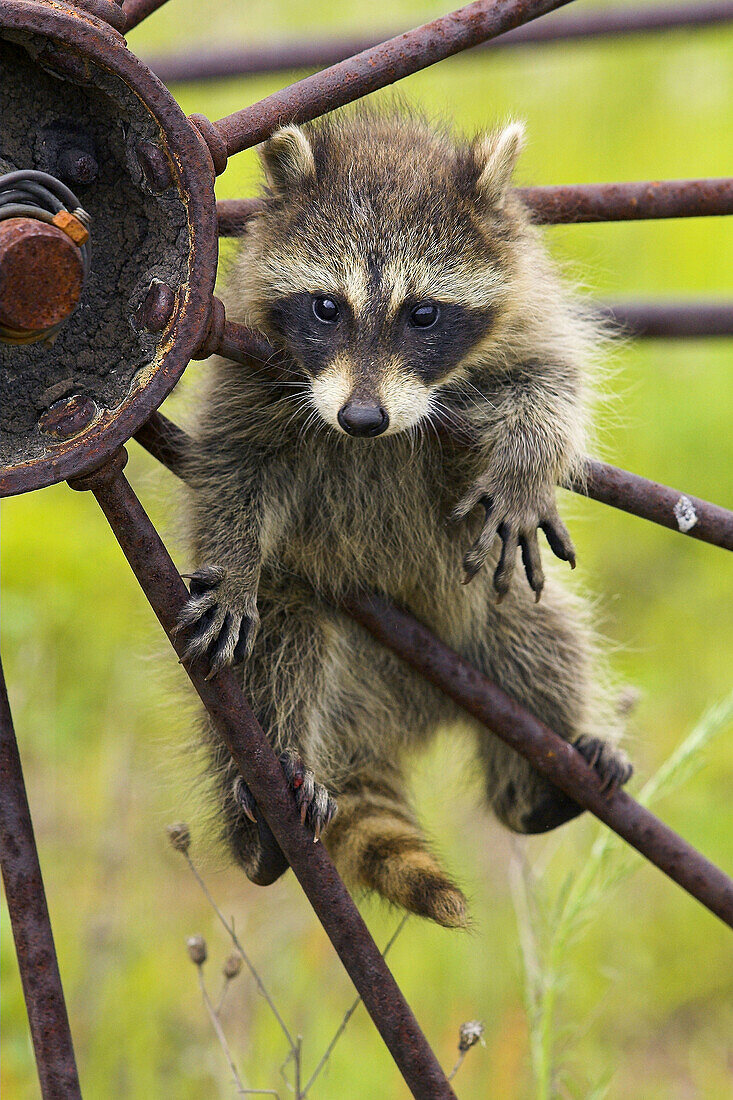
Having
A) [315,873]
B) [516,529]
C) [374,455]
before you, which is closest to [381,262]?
[374,455]

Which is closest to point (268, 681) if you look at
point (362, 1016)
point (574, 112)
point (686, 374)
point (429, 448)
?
point (429, 448)

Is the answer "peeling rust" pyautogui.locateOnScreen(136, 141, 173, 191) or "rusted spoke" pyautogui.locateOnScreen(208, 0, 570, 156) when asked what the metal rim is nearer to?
"peeling rust" pyautogui.locateOnScreen(136, 141, 173, 191)

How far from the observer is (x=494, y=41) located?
2787 mm

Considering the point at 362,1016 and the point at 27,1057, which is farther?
the point at 362,1016

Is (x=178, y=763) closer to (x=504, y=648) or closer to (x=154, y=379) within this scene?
(x=504, y=648)

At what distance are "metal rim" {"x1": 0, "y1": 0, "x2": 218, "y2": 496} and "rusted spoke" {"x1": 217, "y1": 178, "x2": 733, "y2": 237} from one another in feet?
2.74

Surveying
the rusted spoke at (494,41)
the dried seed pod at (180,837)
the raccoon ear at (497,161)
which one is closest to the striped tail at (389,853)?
the dried seed pod at (180,837)

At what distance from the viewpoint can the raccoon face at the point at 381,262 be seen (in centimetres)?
189

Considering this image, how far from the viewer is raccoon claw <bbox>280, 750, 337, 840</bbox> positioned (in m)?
1.76

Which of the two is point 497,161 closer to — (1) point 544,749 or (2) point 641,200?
(2) point 641,200

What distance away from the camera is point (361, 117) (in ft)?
7.63

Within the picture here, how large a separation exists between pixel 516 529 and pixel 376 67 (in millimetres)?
743

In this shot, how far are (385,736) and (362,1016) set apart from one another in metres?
1.26

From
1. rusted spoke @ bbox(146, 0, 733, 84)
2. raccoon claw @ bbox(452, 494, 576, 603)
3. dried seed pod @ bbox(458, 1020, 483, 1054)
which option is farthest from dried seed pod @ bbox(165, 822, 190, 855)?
rusted spoke @ bbox(146, 0, 733, 84)
